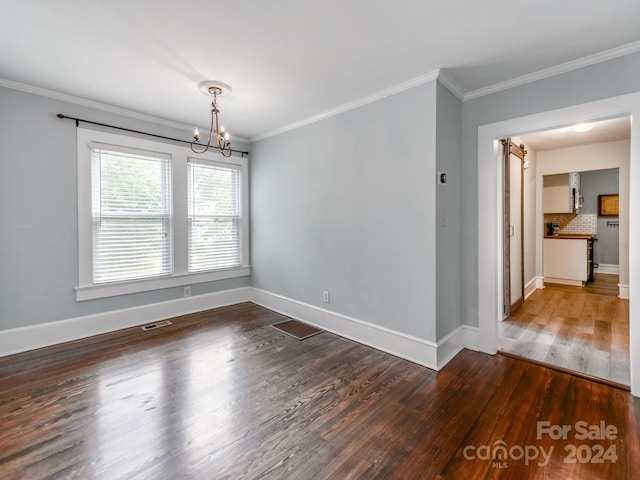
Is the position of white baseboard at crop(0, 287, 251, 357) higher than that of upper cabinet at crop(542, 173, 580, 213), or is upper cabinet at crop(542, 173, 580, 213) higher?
upper cabinet at crop(542, 173, 580, 213)

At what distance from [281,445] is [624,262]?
6018 millimetres

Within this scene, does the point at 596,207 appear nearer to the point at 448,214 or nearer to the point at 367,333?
the point at 448,214

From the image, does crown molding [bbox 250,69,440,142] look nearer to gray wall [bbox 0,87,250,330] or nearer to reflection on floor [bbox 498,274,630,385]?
gray wall [bbox 0,87,250,330]

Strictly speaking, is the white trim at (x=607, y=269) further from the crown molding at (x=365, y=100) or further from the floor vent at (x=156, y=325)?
the floor vent at (x=156, y=325)

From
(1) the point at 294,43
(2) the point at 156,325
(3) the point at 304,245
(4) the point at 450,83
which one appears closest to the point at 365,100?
(4) the point at 450,83

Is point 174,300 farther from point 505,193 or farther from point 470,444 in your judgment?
point 505,193

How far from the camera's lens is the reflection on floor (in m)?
2.70

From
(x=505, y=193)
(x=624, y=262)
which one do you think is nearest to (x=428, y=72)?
(x=505, y=193)

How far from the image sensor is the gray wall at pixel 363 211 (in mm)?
2707

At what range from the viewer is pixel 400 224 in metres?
2.87

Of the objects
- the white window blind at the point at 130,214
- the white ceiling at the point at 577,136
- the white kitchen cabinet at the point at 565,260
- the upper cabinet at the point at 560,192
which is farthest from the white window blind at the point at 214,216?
the upper cabinet at the point at 560,192

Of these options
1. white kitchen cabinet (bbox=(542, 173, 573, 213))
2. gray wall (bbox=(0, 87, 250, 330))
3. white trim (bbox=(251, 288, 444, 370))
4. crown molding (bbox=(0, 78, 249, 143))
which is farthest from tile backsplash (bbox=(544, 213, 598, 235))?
gray wall (bbox=(0, 87, 250, 330))

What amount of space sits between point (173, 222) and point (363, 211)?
2555 millimetres

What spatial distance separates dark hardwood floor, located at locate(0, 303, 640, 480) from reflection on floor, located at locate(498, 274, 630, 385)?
309mm
